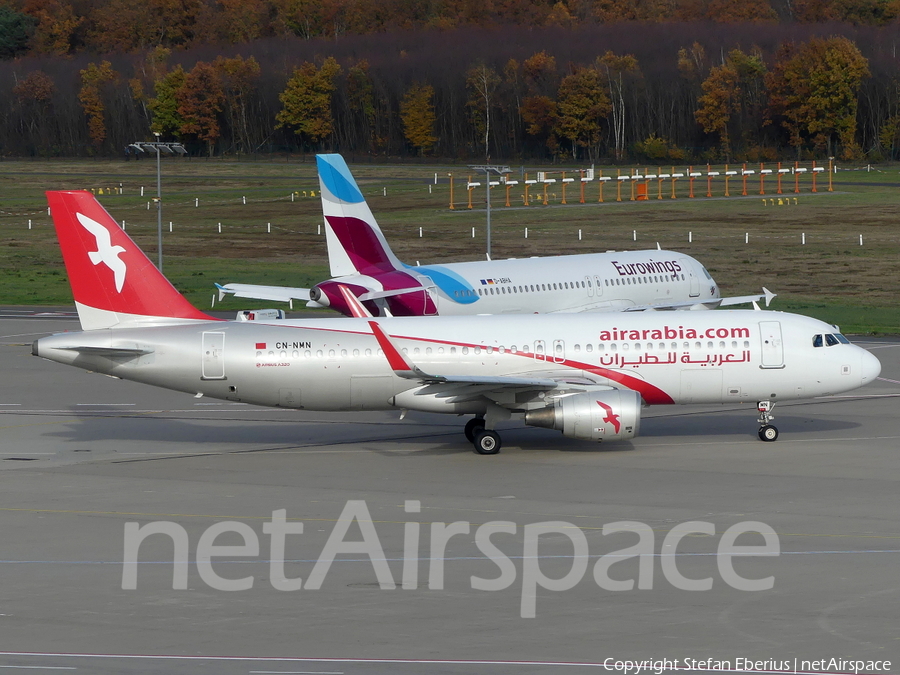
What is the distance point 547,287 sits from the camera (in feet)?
195

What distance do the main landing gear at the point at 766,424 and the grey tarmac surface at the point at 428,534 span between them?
474 mm

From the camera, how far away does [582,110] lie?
19450cm

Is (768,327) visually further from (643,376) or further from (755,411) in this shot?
(755,411)

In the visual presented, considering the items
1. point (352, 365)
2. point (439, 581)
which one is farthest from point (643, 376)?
point (439, 581)

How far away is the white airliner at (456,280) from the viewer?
188ft

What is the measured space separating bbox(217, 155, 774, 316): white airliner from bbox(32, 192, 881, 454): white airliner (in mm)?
16855

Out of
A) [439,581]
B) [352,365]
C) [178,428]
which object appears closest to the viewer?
[439,581]

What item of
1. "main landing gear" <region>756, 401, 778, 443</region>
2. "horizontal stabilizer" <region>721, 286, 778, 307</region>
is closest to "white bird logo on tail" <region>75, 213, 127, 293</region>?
"main landing gear" <region>756, 401, 778, 443</region>

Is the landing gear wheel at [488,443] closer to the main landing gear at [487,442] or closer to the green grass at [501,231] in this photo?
the main landing gear at [487,442]

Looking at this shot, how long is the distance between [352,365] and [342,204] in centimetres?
2123

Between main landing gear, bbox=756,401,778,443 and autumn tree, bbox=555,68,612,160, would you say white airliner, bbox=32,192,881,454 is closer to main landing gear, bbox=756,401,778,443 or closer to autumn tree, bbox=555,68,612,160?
main landing gear, bbox=756,401,778,443

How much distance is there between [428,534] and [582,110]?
172284 mm

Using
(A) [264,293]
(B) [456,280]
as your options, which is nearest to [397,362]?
(B) [456,280]

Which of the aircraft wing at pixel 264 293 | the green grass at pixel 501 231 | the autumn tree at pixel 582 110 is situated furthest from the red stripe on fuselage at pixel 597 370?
the autumn tree at pixel 582 110
